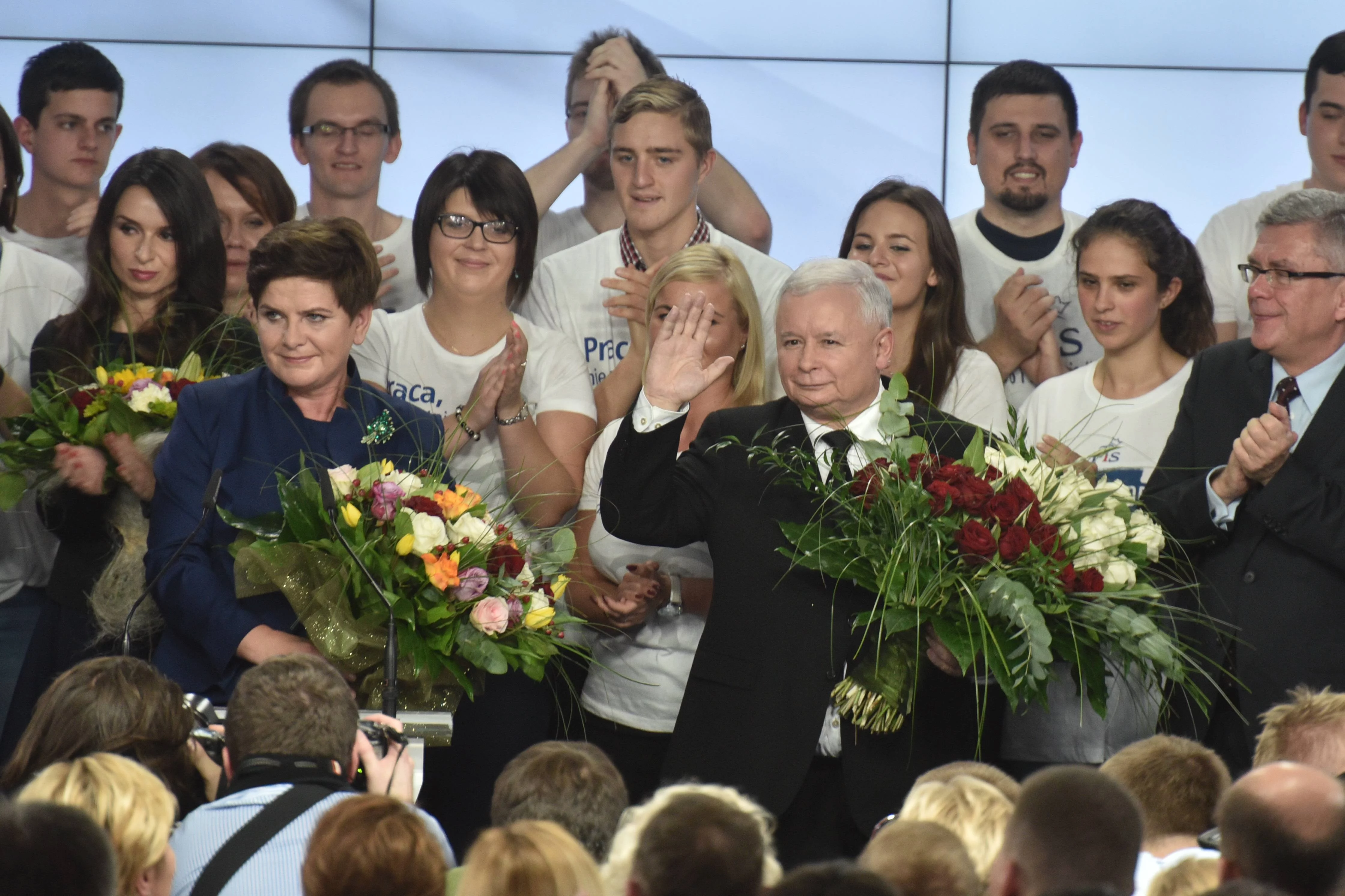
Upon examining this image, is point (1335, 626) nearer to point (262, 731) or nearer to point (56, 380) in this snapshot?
point (262, 731)

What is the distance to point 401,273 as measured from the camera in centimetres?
519

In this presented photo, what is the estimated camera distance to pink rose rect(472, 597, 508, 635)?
126 inches

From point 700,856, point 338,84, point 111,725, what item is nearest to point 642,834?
point 700,856

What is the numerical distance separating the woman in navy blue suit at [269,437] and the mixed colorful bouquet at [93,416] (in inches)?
10.3

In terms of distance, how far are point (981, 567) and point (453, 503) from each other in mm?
1073

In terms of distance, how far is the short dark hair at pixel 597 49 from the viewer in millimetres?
5383

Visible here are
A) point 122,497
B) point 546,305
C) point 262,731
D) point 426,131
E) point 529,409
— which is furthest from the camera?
point 426,131

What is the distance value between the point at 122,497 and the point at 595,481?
3.84 feet

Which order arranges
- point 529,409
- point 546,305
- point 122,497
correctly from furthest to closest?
point 546,305, point 529,409, point 122,497

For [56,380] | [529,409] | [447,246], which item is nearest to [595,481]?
[529,409]

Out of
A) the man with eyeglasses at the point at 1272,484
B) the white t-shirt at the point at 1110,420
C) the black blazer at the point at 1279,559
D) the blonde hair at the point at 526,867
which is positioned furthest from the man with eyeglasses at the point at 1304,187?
the blonde hair at the point at 526,867

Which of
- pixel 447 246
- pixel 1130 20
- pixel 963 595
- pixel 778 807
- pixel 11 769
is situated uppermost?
pixel 1130 20

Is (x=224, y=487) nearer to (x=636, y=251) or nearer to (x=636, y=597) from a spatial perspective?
(x=636, y=597)

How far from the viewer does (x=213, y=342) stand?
4246 millimetres
